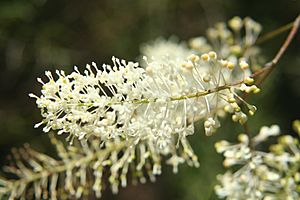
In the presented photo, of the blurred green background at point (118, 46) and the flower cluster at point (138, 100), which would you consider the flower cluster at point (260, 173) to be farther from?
the blurred green background at point (118, 46)

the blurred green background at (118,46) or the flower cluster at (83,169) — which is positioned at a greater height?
the blurred green background at (118,46)

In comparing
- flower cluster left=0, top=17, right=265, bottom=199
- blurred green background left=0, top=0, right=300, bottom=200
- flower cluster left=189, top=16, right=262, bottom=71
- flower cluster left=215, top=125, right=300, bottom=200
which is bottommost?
flower cluster left=215, top=125, right=300, bottom=200

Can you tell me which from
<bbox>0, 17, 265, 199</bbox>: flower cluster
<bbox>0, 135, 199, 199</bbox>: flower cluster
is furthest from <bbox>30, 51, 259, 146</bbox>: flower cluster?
<bbox>0, 135, 199, 199</bbox>: flower cluster

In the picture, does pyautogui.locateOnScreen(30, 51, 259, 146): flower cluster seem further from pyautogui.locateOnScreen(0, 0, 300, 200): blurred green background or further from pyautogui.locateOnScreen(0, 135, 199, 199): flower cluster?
pyautogui.locateOnScreen(0, 0, 300, 200): blurred green background

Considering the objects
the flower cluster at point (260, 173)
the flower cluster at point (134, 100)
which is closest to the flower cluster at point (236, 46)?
the flower cluster at point (260, 173)

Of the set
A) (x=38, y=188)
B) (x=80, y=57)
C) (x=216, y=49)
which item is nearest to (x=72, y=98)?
(x=38, y=188)

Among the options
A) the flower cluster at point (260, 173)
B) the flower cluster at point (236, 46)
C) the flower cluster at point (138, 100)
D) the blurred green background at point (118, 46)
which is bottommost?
the flower cluster at point (260, 173)

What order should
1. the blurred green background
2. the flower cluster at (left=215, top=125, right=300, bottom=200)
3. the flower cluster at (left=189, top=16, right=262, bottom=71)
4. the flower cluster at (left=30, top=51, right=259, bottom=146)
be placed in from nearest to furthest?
the flower cluster at (left=30, top=51, right=259, bottom=146)
the flower cluster at (left=215, top=125, right=300, bottom=200)
the flower cluster at (left=189, top=16, right=262, bottom=71)
the blurred green background
